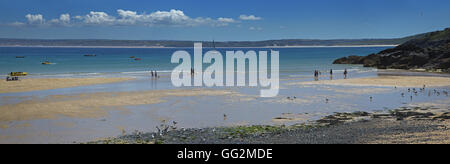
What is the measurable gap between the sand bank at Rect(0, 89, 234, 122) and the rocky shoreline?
7.40 m

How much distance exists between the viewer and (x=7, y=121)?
901 inches

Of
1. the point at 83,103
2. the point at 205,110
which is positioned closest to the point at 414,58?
the point at 205,110

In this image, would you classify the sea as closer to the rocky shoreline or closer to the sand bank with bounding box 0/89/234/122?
the sand bank with bounding box 0/89/234/122

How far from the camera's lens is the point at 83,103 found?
29.7 metres

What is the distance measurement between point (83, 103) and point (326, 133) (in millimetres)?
18096

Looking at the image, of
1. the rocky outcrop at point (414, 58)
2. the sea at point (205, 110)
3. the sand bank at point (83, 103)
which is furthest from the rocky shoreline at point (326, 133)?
the rocky outcrop at point (414, 58)

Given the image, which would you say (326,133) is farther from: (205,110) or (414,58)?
(414,58)

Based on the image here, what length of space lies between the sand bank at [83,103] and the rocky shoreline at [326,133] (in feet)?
24.3

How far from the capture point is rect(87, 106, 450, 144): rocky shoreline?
54.1ft

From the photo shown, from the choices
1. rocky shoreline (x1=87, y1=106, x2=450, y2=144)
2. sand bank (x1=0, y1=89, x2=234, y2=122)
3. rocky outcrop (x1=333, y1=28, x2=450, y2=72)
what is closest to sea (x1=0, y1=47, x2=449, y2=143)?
sand bank (x1=0, y1=89, x2=234, y2=122)

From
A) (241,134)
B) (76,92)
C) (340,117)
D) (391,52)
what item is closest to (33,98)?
(76,92)

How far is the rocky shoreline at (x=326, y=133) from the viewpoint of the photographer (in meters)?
16.5
